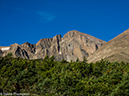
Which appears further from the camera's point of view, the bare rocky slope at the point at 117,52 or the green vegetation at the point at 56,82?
the bare rocky slope at the point at 117,52

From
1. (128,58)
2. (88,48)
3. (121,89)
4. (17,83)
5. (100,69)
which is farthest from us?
(88,48)

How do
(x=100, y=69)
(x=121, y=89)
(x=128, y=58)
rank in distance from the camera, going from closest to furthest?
(x=121, y=89)
(x=100, y=69)
(x=128, y=58)

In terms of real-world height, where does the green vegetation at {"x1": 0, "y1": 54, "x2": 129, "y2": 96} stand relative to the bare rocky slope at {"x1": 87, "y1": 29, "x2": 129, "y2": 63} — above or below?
below

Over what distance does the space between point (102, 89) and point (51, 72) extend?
A: 1087 cm

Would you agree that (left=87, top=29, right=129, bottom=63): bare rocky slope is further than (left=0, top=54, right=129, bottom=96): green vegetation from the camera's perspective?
Yes

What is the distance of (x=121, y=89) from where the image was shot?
100ft

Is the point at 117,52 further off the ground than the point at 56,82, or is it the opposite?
the point at 117,52

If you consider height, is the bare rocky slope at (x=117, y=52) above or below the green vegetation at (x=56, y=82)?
above

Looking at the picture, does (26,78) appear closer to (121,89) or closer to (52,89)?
(52,89)

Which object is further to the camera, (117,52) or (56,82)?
(117,52)

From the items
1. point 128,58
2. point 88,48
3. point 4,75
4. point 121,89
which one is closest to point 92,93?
point 121,89

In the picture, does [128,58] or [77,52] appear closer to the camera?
[128,58]

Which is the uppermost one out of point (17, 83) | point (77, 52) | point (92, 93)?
point (77, 52)

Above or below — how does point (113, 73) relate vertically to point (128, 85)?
above
